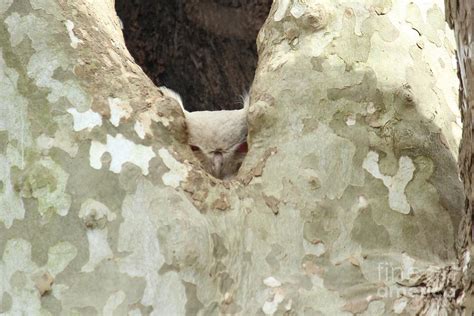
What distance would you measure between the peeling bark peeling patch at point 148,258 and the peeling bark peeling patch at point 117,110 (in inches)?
8.9

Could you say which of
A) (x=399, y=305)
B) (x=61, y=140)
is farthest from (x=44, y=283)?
(x=399, y=305)

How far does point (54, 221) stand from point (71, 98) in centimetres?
33

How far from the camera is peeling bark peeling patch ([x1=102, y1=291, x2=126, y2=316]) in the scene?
2.10 meters

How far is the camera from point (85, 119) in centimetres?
229

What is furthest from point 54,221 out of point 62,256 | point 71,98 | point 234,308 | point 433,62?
point 433,62

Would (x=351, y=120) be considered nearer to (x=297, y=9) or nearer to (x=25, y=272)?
(x=297, y=9)

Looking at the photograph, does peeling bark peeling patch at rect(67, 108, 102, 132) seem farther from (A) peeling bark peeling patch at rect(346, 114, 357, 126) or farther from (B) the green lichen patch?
(A) peeling bark peeling patch at rect(346, 114, 357, 126)

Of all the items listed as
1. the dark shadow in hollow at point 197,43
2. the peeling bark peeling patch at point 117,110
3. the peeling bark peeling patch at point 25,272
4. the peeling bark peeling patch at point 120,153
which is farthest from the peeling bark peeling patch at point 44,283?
the dark shadow in hollow at point 197,43

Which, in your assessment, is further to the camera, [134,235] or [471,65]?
[134,235]

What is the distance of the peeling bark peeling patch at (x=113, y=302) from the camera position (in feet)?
6.89

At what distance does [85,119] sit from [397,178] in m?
0.82

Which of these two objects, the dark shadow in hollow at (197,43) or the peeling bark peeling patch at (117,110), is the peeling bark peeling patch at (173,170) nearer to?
the peeling bark peeling patch at (117,110)

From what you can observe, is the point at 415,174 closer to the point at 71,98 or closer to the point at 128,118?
the point at 128,118

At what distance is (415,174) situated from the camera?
241 cm
